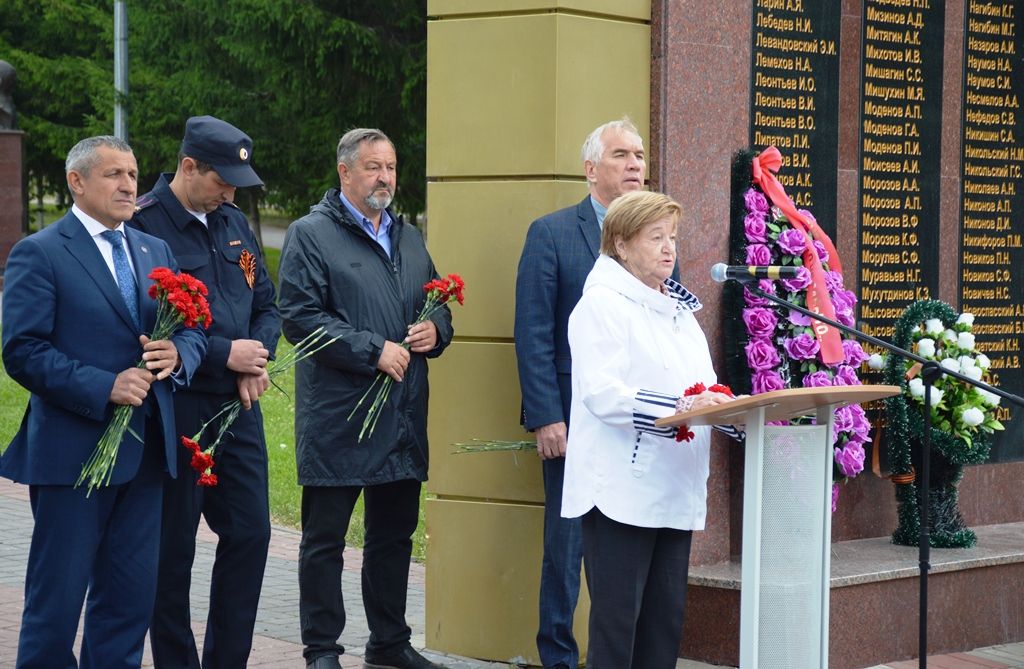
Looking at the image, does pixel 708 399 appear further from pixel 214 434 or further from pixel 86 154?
pixel 86 154

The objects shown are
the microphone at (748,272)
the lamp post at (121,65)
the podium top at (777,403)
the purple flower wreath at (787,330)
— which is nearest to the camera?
the podium top at (777,403)

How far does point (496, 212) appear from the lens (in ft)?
21.9

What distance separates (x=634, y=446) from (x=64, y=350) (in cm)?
191

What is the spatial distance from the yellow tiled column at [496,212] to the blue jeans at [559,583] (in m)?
0.40

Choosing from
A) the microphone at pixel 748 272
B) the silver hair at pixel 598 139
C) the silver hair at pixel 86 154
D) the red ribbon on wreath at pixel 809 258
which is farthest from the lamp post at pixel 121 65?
the microphone at pixel 748 272

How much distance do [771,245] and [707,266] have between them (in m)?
0.34

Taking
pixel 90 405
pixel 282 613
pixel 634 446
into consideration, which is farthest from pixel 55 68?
pixel 634 446

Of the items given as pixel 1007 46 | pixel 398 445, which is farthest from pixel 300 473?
pixel 1007 46

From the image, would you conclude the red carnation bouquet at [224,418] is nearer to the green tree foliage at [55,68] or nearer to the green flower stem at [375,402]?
the green flower stem at [375,402]

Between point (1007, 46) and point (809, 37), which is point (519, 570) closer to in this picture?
point (809, 37)

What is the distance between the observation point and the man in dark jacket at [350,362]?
6.05 meters

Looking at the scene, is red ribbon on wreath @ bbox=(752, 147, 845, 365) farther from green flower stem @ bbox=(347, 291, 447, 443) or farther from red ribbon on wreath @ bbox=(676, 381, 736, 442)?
red ribbon on wreath @ bbox=(676, 381, 736, 442)

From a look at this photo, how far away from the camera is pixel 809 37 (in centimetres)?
747

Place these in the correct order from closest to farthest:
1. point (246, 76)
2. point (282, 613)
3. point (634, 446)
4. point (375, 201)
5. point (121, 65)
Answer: point (634, 446)
point (375, 201)
point (282, 613)
point (246, 76)
point (121, 65)
